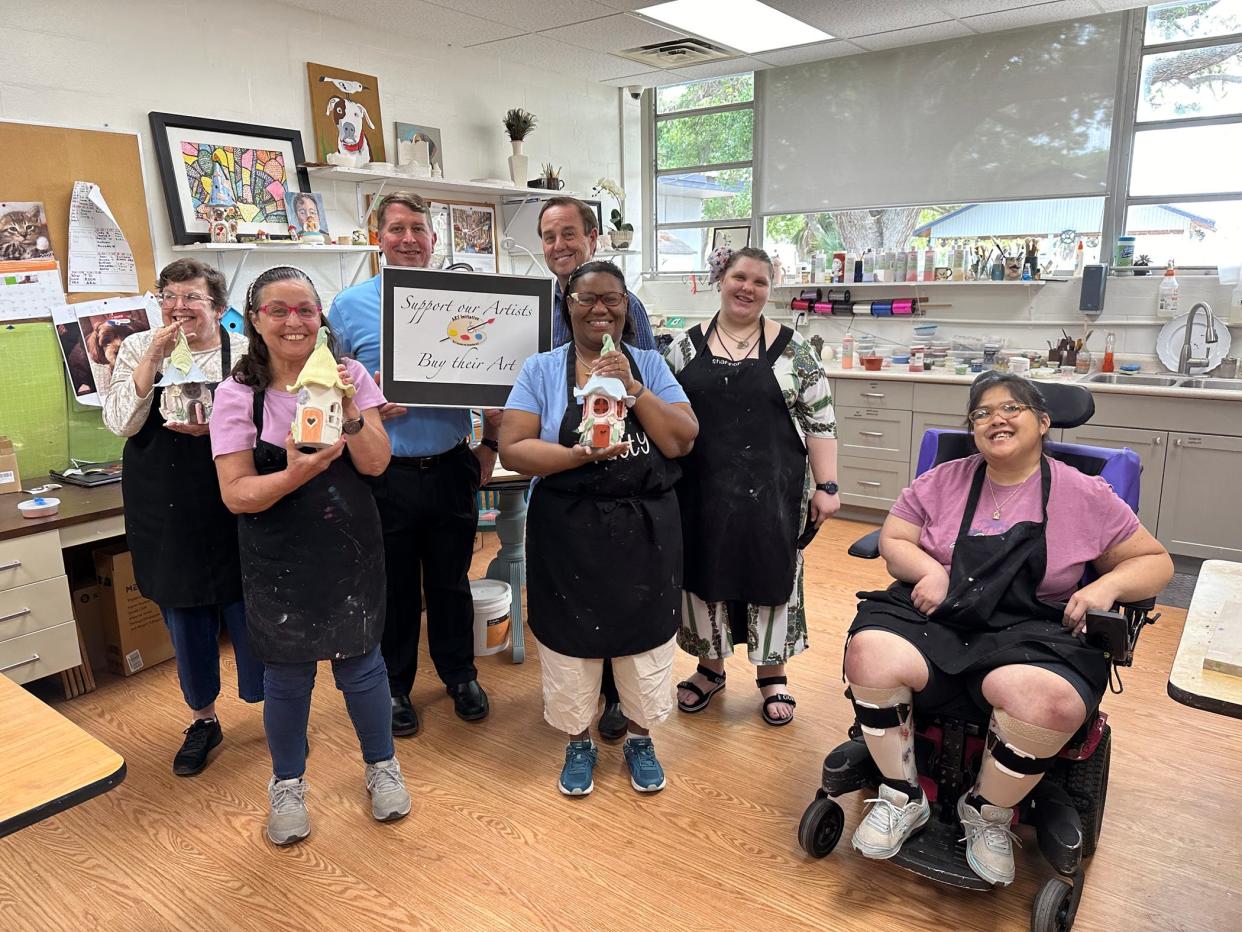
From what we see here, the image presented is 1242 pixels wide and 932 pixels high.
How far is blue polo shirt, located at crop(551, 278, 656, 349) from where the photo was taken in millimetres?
2492

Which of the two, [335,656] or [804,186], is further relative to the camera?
[804,186]

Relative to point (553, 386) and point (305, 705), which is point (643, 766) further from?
point (553, 386)

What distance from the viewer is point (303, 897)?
79.6 inches

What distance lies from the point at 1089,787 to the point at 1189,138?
3.95m

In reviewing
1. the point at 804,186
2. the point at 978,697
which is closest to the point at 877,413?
the point at 804,186

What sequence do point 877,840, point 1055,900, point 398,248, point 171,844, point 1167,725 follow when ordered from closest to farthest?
point 1055,900 < point 877,840 < point 171,844 < point 398,248 < point 1167,725

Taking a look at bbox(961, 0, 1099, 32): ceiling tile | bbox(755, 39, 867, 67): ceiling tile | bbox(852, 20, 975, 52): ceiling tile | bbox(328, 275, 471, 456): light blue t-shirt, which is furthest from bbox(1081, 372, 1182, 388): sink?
bbox(328, 275, 471, 456): light blue t-shirt

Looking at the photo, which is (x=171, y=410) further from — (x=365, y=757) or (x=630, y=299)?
(x=630, y=299)

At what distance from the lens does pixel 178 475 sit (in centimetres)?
237

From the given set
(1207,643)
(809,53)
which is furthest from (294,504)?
(809,53)

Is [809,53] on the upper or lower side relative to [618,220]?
upper

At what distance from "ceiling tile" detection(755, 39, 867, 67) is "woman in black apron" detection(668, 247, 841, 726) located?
3.01 meters

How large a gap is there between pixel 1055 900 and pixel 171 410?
2.32 metres

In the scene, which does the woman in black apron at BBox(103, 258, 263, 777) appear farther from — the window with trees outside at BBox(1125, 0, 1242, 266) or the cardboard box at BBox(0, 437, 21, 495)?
the window with trees outside at BBox(1125, 0, 1242, 266)
